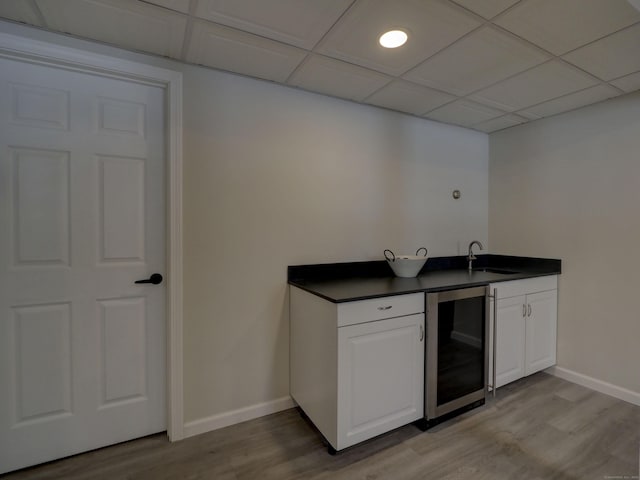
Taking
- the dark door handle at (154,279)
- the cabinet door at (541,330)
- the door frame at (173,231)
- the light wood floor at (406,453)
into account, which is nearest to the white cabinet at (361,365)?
the light wood floor at (406,453)

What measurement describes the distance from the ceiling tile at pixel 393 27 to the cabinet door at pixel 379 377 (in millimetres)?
1584

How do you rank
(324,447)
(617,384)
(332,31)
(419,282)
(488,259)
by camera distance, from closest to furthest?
(332,31) → (324,447) → (419,282) → (617,384) → (488,259)

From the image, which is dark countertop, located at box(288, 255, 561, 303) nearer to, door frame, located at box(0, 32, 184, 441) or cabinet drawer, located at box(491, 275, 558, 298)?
cabinet drawer, located at box(491, 275, 558, 298)

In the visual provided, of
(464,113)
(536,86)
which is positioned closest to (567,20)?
(536,86)

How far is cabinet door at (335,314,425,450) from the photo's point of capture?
1.72 m

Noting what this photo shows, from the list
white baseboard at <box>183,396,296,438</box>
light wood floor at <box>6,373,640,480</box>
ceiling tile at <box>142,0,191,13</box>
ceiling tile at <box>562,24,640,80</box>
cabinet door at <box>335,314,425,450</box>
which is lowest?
light wood floor at <box>6,373,640,480</box>

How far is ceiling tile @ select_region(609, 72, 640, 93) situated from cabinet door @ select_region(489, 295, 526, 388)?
1654 mm

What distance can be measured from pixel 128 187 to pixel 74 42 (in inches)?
31.0

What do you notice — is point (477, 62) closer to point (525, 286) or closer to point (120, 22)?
point (525, 286)

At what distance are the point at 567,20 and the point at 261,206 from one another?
6.40ft

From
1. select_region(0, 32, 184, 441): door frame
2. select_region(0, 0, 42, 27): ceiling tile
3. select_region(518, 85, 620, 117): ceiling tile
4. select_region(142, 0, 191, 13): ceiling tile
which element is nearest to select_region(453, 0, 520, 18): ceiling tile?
select_region(142, 0, 191, 13): ceiling tile

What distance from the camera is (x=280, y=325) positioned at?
88.0 inches

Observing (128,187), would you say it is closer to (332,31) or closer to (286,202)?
(286,202)

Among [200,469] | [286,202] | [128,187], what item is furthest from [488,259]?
[128,187]
